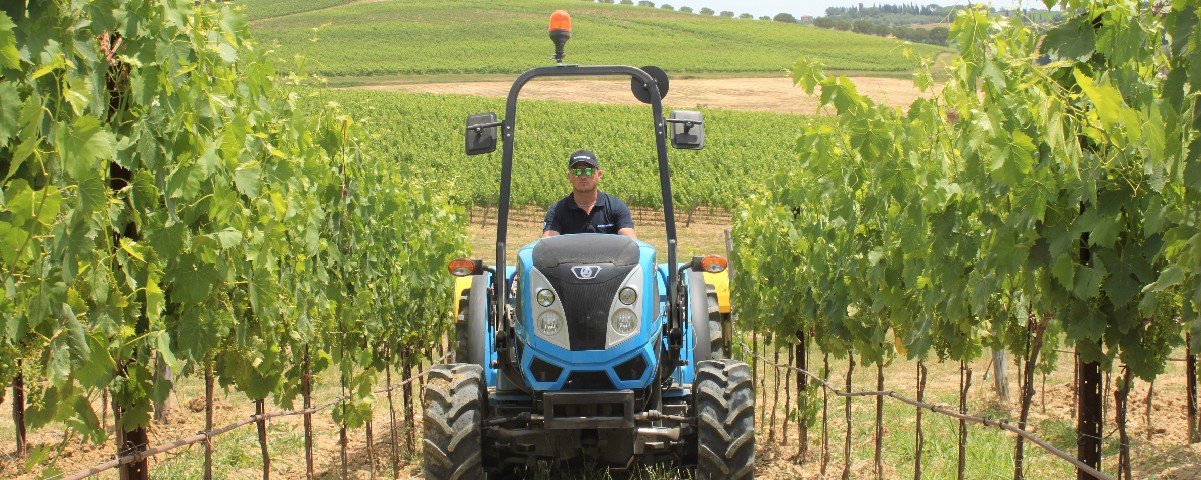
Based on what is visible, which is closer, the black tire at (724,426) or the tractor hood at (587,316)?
the tractor hood at (587,316)

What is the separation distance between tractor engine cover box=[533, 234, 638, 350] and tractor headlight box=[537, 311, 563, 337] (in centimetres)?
4

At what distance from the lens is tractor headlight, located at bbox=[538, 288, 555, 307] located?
16.1 ft

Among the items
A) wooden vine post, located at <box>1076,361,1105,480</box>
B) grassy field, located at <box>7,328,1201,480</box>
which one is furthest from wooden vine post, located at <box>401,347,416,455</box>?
wooden vine post, located at <box>1076,361,1105,480</box>

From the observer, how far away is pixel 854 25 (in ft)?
306

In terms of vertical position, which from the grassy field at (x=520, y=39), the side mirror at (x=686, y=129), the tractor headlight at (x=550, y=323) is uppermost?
the grassy field at (x=520, y=39)

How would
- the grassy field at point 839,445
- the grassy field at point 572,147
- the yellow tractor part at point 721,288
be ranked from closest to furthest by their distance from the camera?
the yellow tractor part at point 721,288
the grassy field at point 839,445
the grassy field at point 572,147

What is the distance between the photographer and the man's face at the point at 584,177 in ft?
19.4

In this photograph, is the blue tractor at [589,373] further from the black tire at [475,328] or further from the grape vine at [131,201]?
the grape vine at [131,201]

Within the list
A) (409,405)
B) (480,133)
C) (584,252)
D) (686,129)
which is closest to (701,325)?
(584,252)

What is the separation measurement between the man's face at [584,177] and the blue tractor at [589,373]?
0.62 m

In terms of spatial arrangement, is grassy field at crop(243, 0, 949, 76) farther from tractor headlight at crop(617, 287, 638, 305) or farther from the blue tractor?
tractor headlight at crop(617, 287, 638, 305)

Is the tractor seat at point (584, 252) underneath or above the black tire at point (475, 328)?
above

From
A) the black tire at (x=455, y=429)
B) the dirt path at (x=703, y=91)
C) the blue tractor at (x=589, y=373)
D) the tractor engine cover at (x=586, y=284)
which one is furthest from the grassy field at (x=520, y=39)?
the tractor engine cover at (x=586, y=284)

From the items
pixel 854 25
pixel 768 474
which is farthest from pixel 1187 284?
pixel 854 25
